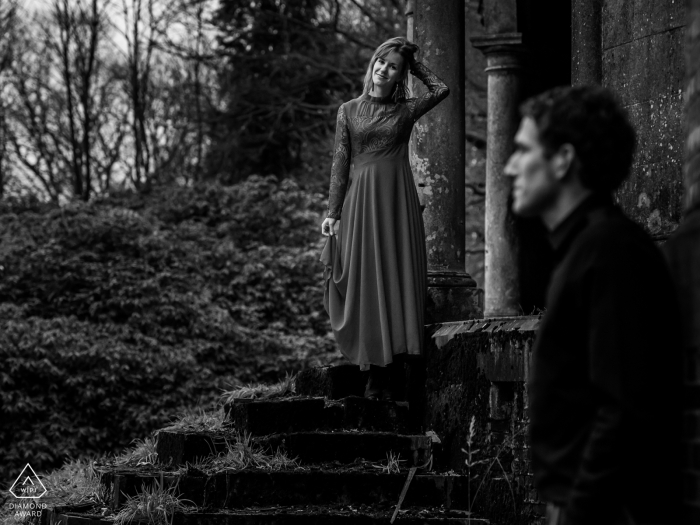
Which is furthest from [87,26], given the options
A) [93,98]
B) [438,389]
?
[438,389]

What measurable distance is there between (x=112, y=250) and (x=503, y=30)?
233 inches

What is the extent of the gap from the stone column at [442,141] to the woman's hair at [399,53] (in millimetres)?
1558

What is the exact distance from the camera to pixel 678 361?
1.97m

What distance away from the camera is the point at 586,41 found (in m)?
6.50

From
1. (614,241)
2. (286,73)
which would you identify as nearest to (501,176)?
(614,241)

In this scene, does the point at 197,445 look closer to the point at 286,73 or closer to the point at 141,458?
the point at 141,458

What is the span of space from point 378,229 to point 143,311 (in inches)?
257

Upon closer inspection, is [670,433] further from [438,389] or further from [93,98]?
[93,98]

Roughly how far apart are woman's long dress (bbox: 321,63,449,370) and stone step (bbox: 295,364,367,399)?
528 mm

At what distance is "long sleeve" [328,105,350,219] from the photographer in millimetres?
6184

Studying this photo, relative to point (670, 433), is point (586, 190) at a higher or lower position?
higher
